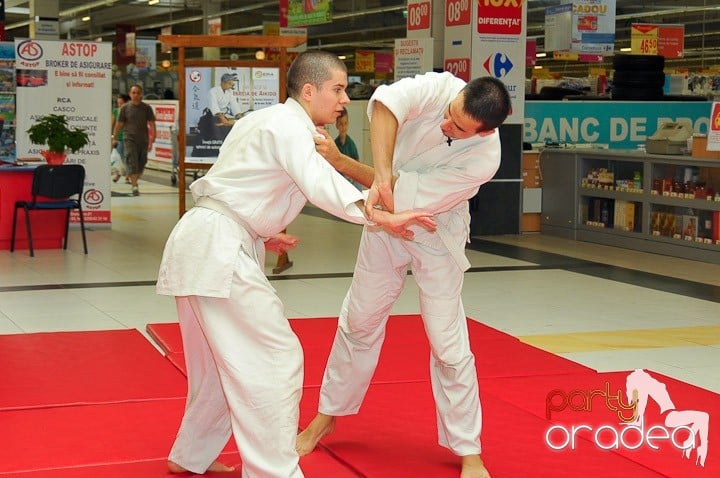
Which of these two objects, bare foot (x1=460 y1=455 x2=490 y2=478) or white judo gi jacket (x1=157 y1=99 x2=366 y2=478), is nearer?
white judo gi jacket (x1=157 y1=99 x2=366 y2=478)

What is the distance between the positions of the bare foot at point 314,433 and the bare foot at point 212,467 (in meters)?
0.33

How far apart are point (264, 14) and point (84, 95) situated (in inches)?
734

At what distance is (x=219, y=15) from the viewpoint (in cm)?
2922

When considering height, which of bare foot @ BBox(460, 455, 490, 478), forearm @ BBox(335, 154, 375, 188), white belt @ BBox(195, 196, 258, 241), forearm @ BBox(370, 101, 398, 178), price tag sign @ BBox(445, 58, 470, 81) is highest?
price tag sign @ BBox(445, 58, 470, 81)

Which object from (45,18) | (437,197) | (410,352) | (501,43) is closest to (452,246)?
(437,197)

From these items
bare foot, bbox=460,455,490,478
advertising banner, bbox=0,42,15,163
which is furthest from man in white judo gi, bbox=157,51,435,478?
advertising banner, bbox=0,42,15,163

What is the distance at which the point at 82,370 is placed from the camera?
5.64 meters

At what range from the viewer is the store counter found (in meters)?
10.8

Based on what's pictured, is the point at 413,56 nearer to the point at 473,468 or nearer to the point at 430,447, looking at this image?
the point at 430,447

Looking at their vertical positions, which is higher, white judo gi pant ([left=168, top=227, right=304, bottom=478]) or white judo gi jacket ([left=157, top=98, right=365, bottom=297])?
white judo gi jacket ([left=157, top=98, right=365, bottom=297])

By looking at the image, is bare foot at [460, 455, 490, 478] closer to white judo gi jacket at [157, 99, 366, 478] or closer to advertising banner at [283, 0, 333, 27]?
white judo gi jacket at [157, 99, 366, 478]

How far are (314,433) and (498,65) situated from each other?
8.06 metres

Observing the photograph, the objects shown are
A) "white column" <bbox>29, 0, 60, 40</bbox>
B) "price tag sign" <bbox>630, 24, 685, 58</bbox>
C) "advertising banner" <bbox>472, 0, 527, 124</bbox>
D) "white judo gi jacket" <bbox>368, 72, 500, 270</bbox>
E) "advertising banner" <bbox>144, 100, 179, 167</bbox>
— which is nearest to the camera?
"white judo gi jacket" <bbox>368, 72, 500, 270</bbox>

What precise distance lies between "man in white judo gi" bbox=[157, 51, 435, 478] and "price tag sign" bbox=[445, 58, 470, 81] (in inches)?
319
